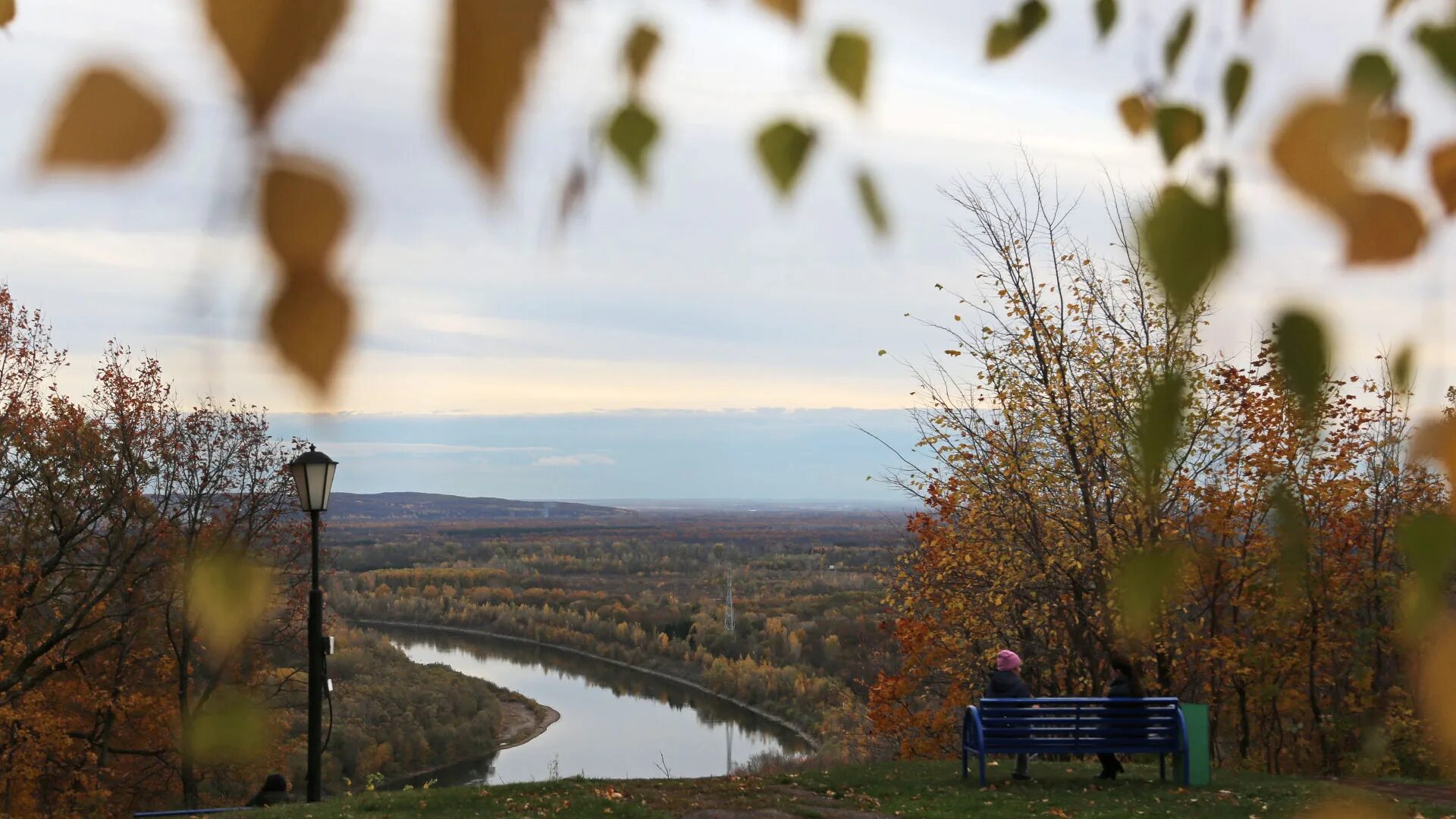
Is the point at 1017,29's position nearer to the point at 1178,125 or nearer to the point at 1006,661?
the point at 1178,125

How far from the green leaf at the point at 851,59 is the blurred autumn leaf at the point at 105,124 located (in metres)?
0.60

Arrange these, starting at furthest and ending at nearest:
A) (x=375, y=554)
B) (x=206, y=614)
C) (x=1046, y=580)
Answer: (x=1046, y=580), (x=375, y=554), (x=206, y=614)

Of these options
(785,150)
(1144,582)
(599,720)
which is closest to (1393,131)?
(1144,582)

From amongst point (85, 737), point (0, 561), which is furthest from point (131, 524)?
point (85, 737)

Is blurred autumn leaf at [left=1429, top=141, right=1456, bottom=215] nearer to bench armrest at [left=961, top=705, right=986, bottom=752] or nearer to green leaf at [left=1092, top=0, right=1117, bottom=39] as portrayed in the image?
green leaf at [left=1092, top=0, right=1117, bottom=39]

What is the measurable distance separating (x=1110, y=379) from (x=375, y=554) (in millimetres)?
8524

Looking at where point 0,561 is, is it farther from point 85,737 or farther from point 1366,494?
point 1366,494

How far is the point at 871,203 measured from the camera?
3.15 ft

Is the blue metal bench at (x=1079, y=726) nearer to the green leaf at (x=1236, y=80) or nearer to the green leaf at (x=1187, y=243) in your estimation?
the green leaf at (x=1236, y=80)

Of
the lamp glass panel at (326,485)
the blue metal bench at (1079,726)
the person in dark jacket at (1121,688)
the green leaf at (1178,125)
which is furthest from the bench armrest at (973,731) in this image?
the green leaf at (1178,125)

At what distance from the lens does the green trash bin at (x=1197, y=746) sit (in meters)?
8.93

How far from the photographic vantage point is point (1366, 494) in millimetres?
11102

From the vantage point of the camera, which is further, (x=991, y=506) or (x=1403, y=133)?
(x=991, y=506)

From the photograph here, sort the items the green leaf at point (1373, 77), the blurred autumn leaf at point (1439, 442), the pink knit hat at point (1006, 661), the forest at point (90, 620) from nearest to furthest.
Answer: the green leaf at point (1373, 77), the blurred autumn leaf at point (1439, 442), the pink knit hat at point (1006, 661), the forest at point (90, 620)
